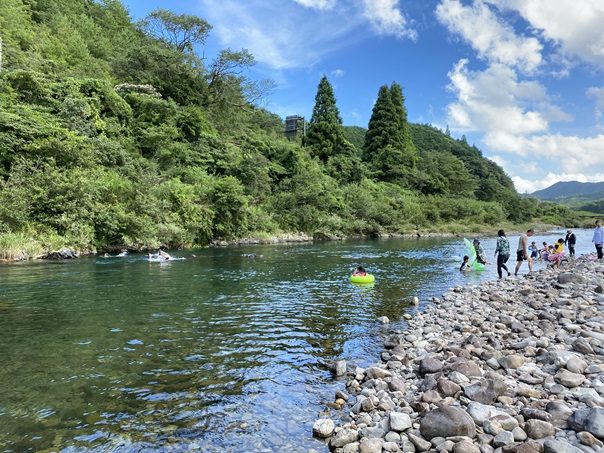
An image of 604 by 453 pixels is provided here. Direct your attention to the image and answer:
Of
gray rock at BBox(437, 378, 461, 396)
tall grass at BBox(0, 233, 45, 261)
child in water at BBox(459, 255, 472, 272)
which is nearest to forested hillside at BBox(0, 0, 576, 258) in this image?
tall grass at BBox(0, 233, 45, 261)

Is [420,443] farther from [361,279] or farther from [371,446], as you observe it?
[361,279]

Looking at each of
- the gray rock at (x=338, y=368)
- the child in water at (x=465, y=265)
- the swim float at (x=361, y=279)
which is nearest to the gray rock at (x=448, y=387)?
the gray rock at (x=338, y=368)

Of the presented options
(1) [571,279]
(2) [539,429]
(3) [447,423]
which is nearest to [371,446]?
(3) [447,423]

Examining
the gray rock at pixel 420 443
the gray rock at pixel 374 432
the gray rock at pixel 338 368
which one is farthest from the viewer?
the gray rock at pixel 338 368

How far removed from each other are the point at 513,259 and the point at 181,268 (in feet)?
72.2

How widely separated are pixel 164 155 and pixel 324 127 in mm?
33889

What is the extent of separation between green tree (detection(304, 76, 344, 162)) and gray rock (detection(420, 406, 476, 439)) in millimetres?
59894

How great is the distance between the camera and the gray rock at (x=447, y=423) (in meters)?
3.94

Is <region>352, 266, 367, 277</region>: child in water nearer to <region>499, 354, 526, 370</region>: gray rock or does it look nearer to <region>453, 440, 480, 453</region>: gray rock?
<region>499, 354, 526, 370</region>: gray rock

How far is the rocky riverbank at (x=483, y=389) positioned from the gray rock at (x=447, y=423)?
0.01m

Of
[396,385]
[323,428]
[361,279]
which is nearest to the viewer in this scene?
[323,428]

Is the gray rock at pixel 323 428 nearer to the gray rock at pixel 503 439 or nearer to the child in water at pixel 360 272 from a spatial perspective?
the gray rock at pixel 503 439

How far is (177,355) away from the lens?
7.17 meters

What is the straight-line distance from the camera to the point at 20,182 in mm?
21562
